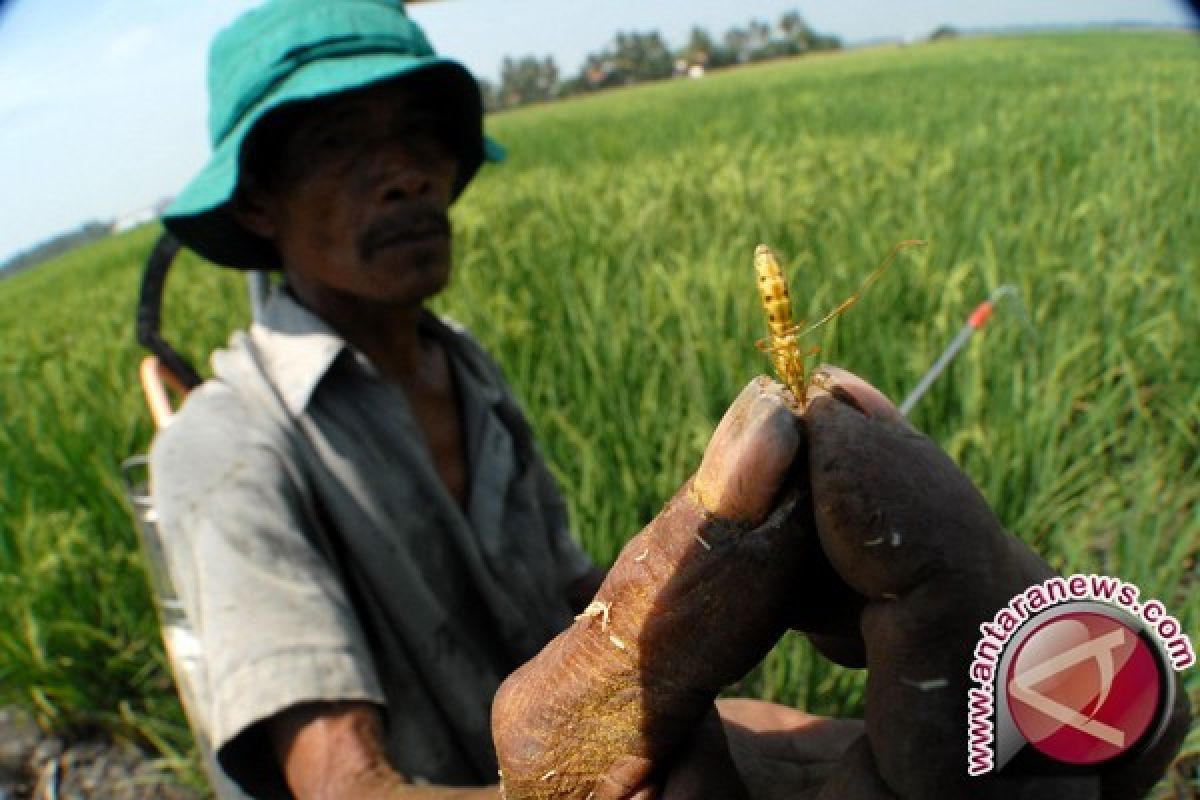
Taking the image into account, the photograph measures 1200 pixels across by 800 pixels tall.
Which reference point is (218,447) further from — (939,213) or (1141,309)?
(939,213)

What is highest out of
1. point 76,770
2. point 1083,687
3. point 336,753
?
point 1083,687

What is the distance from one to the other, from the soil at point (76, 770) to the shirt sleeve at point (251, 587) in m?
0.95

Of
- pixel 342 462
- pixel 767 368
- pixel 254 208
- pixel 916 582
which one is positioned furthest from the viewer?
pixel 767 368

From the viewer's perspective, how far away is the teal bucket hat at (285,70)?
4.27ft

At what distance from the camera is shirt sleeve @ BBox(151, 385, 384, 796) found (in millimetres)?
1078

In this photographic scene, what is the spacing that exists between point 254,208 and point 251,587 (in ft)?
2.12

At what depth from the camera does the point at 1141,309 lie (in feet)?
7.42

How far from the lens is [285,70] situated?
134 cm

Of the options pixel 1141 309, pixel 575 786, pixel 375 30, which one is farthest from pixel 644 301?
pixel 575 786

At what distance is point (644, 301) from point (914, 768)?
178 cm

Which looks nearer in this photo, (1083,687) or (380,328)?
(1083,687)

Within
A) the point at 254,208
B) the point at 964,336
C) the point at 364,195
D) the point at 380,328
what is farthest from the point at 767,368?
the point at 254,208

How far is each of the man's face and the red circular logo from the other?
1.05 metres

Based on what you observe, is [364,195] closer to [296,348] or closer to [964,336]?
[296,348]
